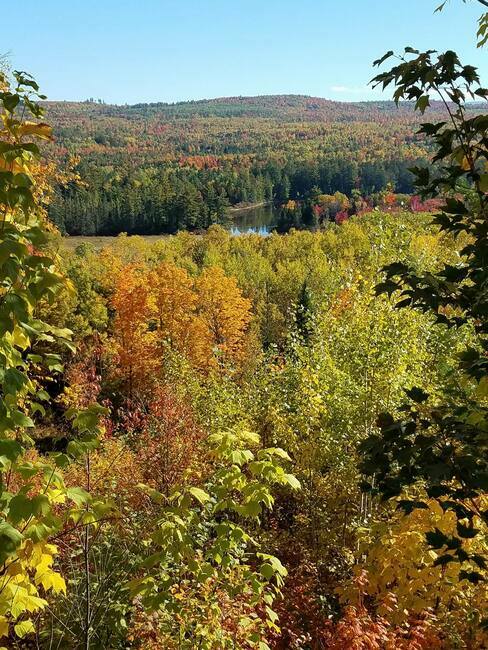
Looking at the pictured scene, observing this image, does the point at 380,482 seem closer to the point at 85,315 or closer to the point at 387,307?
the point at 387,307

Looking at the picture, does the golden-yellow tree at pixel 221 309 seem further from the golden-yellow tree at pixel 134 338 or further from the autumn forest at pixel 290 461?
the autumn forest at pixel 290 461

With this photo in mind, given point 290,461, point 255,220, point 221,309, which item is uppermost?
point 290,461

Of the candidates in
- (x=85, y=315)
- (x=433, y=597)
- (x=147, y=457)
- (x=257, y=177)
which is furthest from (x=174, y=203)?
(x=433, y=597)

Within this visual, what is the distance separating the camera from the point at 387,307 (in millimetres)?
9273

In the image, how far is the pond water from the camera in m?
123

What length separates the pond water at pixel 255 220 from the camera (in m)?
123

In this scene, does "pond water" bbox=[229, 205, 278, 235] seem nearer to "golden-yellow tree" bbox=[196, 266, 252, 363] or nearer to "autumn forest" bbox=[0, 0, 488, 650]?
"golden-yellow tree" bbox=[196, 266, 252, 363]

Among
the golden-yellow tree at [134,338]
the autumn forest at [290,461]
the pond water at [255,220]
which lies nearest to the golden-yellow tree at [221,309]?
the golden-yellow tree at [134,338]

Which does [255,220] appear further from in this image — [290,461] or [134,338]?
[290,461]

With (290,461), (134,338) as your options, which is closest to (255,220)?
(134,338)

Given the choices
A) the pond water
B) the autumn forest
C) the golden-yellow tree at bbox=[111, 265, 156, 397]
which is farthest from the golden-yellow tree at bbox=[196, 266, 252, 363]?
the pond water

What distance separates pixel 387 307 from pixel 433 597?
4710 millimetres

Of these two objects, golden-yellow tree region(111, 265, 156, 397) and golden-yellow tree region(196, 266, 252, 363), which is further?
golden-yellow tree region(196, 266, 252, 363)

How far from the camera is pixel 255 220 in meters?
135
